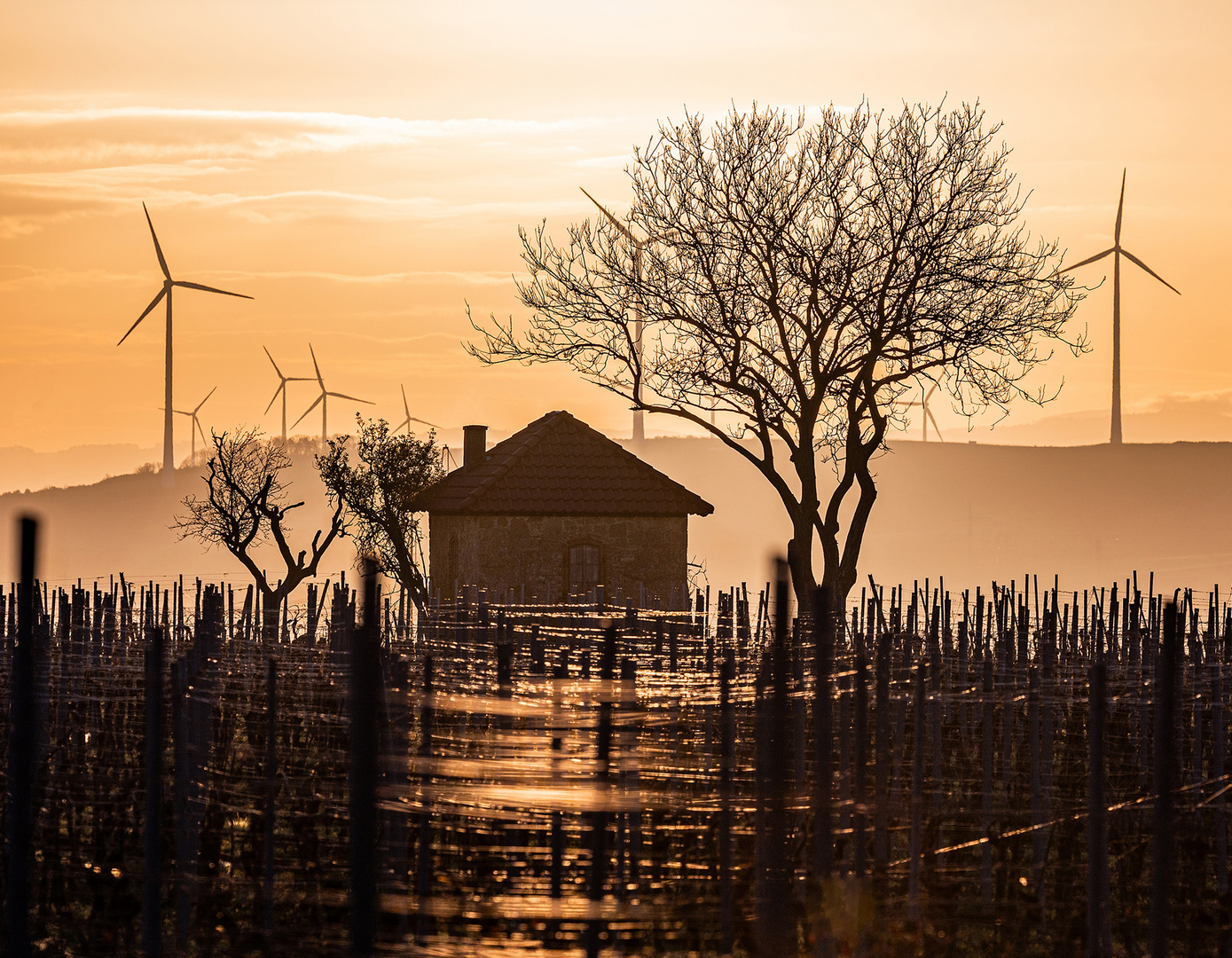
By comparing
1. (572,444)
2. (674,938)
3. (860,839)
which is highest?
(572,444)

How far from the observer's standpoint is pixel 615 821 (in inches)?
445

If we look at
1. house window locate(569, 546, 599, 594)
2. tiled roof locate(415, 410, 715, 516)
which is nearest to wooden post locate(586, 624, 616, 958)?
house window locate(569, 546, 599, 594)

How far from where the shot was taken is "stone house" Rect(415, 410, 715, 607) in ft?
111

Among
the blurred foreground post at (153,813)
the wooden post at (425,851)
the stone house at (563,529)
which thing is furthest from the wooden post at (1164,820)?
the stone house at (563,529)

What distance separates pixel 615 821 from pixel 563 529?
76.0ft

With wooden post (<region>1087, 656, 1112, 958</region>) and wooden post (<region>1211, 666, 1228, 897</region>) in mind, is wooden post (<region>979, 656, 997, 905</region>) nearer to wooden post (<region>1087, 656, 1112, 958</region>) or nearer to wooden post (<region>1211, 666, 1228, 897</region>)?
wooden post (<region>1211, 666, 1228, 897</region>)

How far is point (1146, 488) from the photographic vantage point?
114m

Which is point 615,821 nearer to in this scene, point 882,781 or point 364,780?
point 882,781

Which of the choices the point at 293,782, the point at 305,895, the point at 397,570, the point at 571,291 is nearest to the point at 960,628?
the point at 293,782

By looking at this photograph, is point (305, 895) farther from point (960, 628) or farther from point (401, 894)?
point (960, 628)

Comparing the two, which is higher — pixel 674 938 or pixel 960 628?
pixel 960 628

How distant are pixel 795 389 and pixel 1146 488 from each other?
87453 mm

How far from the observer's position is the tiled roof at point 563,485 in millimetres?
34344

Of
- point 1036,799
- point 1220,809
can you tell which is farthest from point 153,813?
point 1220,809
